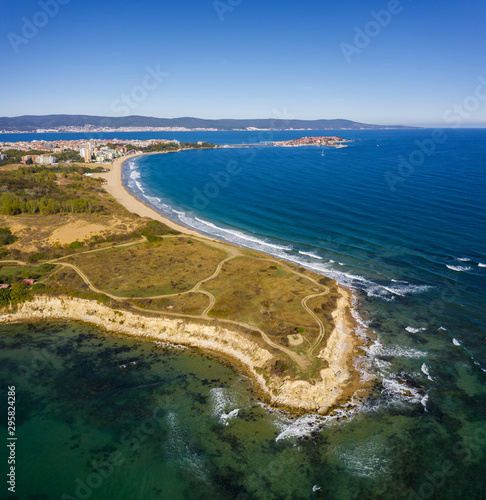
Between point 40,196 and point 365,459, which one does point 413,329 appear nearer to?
point 365,459

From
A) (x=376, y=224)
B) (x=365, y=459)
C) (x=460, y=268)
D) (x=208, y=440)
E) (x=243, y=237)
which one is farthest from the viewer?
(x=376, y=224)

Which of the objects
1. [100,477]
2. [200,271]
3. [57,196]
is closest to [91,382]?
[100,477]

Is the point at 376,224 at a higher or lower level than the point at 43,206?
lower

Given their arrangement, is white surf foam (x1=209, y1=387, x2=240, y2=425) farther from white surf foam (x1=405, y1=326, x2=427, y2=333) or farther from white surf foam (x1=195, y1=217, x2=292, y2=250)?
white surf foam (x1=195, y1=217, x2=292, y2=250)

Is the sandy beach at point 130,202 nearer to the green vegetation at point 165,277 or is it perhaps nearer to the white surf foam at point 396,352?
the green vegetation at point 165,277

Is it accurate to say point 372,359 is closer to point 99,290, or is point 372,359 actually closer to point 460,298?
point 460,298

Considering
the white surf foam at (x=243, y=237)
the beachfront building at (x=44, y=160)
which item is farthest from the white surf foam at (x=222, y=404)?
the beachfront building at (x=44, y=160)

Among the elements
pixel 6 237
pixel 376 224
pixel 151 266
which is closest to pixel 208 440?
pixel 151 266
